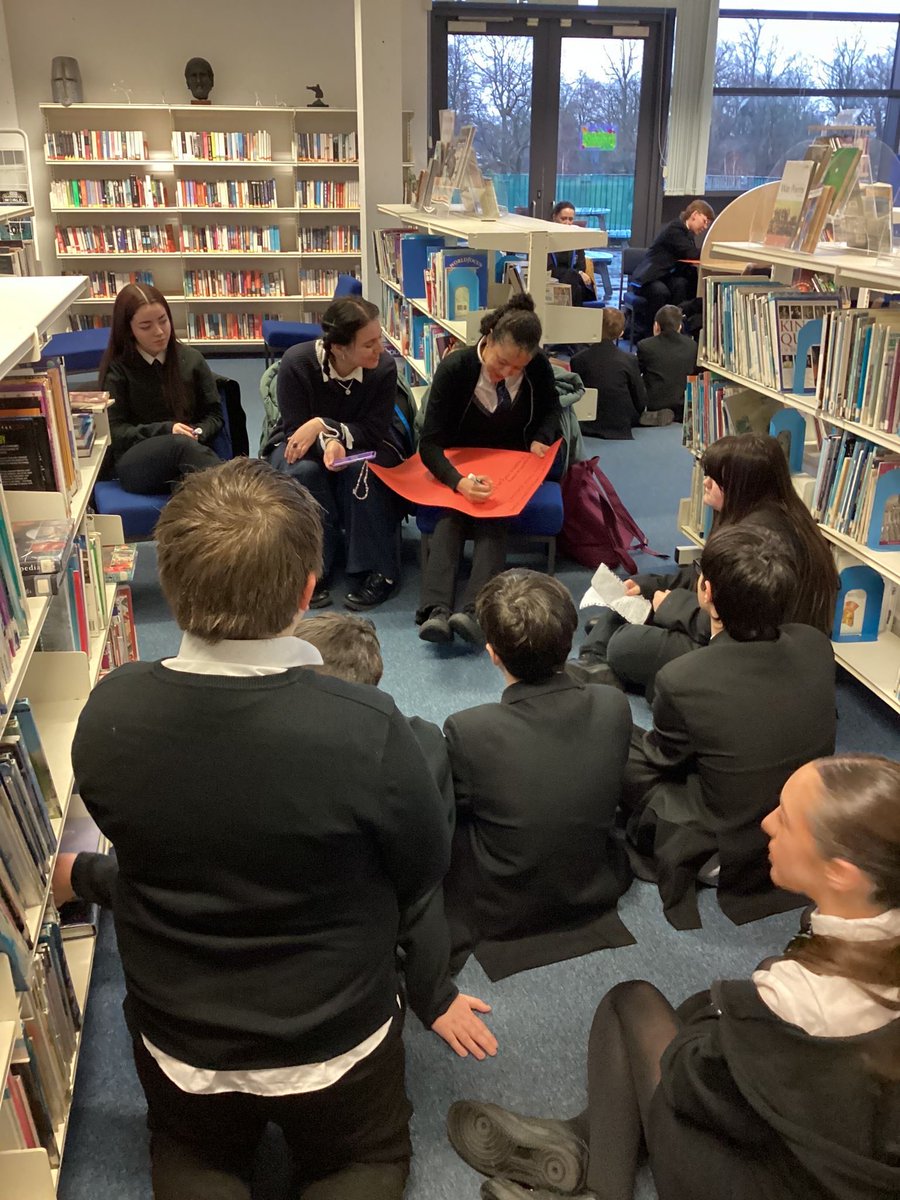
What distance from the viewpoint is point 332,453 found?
143 inches

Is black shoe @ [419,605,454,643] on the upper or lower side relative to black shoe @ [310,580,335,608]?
upper

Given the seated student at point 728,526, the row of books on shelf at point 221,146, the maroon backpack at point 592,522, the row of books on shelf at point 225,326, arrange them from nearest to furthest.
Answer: the seated student at point 728,526 < the maroon backpack at point 592,522 < the row of books on shelf at point 221,146 < the row of books on shelf at point 225,326

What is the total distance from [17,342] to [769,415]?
114 inches

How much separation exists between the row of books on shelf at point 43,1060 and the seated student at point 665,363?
5.38 meters

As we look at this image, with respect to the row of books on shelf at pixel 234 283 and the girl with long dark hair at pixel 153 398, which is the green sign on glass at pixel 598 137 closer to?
the row of books on shelf at pixel 234 283

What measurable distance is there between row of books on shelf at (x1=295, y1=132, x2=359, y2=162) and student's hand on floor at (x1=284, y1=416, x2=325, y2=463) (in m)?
5.24

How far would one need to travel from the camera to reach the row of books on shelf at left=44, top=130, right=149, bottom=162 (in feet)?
25.1

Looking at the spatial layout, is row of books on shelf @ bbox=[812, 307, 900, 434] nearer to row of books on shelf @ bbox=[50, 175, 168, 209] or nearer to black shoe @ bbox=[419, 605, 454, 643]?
black shoe @ bbox=[419, 605, 454, 643]

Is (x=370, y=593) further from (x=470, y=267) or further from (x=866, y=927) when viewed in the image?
(x=866, y=927)

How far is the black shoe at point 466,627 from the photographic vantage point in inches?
129

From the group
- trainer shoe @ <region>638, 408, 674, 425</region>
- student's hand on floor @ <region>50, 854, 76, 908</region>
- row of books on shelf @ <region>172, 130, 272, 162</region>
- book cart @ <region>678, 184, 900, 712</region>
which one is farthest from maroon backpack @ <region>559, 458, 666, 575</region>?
row of books on shelf @ <region>172, 130, 272, 162</region>

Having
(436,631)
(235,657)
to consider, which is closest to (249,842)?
(235,657)

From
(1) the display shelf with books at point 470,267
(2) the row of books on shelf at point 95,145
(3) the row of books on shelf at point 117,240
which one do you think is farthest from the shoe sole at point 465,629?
(2) the row of books on shelf at point 95,145

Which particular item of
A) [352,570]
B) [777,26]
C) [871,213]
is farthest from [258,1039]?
[777,26]
